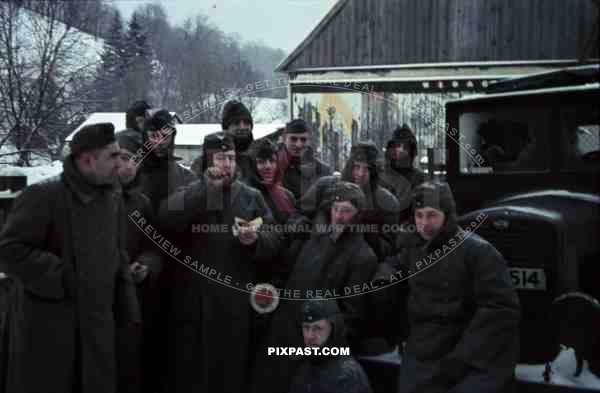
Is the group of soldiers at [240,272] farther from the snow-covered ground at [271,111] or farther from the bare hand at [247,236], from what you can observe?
the snow-covered ground at [271,111]

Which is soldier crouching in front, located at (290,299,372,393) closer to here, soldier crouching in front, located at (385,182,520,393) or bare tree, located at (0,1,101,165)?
soldier crouching in front, located at (385,182,520,393)

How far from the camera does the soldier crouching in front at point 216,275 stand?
3719 millimetres

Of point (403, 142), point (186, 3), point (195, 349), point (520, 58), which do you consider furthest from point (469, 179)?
point (520, 58)

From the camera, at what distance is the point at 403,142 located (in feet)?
15.9

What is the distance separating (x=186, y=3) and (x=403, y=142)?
3.72 metres

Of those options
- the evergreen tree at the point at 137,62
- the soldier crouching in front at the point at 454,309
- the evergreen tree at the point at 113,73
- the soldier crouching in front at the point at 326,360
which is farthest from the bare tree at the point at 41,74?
the soldier crouching in front at the point at 454,309

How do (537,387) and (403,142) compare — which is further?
(403,142)

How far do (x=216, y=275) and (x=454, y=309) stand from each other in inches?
54.1

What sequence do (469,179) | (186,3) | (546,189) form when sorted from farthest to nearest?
(186,3) < (469,179) < (546,189)

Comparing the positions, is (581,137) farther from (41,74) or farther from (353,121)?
(41,74)

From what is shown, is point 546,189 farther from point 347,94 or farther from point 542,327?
point 347,94

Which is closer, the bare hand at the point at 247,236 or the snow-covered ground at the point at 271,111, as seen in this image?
the bare hand at the point at 247,236

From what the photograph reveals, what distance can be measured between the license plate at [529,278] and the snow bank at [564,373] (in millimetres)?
369

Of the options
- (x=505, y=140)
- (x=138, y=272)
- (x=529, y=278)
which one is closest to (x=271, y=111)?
(x=505, y=140)
